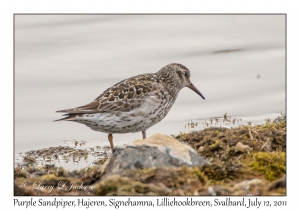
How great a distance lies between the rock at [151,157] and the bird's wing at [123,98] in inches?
92.2

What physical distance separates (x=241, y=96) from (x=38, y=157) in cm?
554

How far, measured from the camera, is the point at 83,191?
6.68m

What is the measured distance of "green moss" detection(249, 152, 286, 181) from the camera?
6899 millimetres

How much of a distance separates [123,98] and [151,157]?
107 inches

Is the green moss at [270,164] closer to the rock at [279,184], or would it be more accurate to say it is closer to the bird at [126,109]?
the rock at [279,184]

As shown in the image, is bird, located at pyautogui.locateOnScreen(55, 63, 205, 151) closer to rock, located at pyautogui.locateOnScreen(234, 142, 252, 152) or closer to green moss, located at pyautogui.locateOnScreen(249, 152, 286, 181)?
rock, located at pyautogui.locateOnScreen(234, 142, 252, 152)

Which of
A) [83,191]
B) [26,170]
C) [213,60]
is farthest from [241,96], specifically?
[83,191]

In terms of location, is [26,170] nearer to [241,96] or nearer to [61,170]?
[61,170]

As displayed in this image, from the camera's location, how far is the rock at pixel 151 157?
6730mm

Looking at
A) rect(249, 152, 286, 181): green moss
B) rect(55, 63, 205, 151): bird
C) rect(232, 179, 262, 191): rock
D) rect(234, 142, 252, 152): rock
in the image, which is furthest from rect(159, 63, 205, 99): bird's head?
rect(232, 179, 262, 191): rock

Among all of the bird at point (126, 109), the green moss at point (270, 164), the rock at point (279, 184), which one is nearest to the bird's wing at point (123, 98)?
the bird at point (126, 109)

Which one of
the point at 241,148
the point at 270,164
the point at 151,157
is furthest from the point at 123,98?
the point at 270,164

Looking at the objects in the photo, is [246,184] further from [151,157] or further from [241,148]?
[241,148]

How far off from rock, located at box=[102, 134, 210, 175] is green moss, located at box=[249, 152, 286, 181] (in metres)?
0.70
